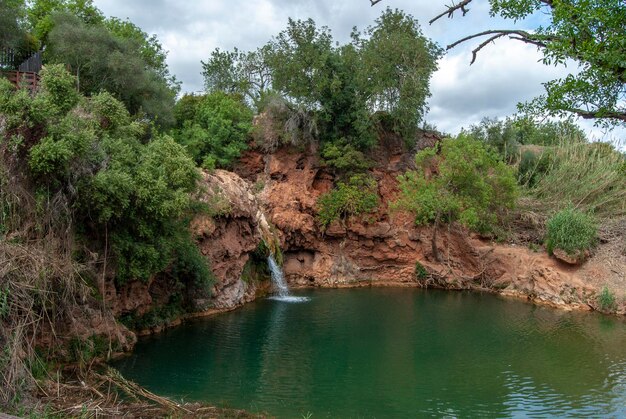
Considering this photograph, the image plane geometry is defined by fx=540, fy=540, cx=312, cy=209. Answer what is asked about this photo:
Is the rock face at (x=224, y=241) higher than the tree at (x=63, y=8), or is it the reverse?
the tree at (x=63, y=8)

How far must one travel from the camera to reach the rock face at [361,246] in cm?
3155

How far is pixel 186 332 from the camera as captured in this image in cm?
2008

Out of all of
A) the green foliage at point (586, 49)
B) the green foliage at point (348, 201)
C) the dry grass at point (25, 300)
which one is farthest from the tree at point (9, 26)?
the green foliage at point (586, 49)

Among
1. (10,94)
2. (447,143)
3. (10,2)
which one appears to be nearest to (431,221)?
(447,143)

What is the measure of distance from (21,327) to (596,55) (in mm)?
11643

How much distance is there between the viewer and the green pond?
45.7ft

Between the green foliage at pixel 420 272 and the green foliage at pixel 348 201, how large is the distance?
4364mm

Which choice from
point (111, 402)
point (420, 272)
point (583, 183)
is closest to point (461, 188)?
point (420, 272)

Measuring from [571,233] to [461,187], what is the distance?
243 inches

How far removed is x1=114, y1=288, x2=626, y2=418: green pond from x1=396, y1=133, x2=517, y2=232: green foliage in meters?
6.58

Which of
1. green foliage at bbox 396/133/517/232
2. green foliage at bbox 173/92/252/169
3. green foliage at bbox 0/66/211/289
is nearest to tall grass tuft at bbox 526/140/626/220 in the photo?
green foliage at bbox 396/133/517/232

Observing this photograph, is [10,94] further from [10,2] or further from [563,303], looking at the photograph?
[563,303]

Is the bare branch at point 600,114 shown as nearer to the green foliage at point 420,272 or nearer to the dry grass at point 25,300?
the dry grass at point 25,300

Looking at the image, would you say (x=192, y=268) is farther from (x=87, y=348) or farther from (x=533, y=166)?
(x=533, y=166)
